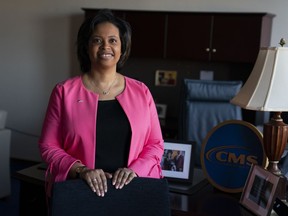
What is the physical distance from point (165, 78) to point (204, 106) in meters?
1.45

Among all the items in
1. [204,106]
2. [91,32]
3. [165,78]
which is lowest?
[204,106]

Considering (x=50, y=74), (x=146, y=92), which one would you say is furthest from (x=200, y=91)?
(x=50, y=74)

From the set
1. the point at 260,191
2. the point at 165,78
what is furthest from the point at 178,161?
the point at 165,78

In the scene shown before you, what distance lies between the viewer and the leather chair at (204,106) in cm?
350

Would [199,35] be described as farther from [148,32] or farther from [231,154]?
[231,154]

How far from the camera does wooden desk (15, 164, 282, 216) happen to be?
5.96 ft

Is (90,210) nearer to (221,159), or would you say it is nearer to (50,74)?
(221,159)

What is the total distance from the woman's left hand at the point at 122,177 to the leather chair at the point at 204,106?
1.85m

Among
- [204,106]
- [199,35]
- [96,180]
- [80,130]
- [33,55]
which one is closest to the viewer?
[96,180]

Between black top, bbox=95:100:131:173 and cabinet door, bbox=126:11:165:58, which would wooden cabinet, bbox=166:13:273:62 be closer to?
cabinet door, bbox=126:11:165:58

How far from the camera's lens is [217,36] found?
14.4 feet

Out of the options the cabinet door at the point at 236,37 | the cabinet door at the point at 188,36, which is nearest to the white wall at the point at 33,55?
the cabinet door at the point at 188,36

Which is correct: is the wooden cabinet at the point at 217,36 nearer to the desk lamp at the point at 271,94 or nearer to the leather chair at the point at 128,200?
the desk lamp at the point at 271,94

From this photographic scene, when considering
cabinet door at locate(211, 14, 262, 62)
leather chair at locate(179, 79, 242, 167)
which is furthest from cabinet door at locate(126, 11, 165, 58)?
leather chair at locate(179, 79, 242, 167)
